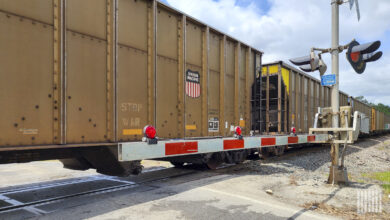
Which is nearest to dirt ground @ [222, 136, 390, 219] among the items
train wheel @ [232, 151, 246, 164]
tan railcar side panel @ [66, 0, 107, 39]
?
train wheel @ [232, 151, 246, 164]

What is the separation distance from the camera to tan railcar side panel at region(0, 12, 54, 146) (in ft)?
10.7

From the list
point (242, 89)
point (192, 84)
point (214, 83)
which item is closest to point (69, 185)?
point (192, 84)

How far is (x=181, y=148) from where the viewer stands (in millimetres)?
4926

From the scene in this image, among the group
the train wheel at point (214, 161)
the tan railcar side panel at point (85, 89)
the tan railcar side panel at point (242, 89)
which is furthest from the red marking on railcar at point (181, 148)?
the tan railcar side panel at point (242, 89)

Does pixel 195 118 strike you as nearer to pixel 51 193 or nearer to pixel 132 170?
pixel 132 170

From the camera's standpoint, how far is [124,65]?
15.2 ft

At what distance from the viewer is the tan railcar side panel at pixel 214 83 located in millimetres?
6575

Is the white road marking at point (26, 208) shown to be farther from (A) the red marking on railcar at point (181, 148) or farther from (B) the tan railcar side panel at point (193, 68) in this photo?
(B) the tan railcar side panel at point (193, 68)

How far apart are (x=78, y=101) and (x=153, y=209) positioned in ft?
6.48

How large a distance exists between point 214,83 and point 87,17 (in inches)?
137

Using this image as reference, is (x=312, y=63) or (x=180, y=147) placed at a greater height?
(x=312, y=63)

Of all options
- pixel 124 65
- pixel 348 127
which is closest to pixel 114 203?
pixel 124 65

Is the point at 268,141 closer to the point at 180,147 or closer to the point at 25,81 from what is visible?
the point at 180,147

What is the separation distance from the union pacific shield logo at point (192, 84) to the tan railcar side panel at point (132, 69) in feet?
3.99
